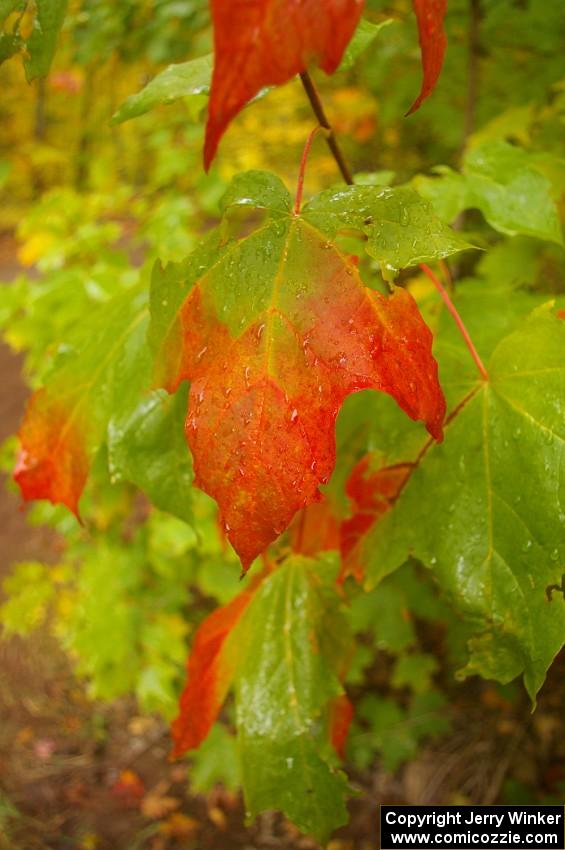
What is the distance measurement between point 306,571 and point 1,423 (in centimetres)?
563

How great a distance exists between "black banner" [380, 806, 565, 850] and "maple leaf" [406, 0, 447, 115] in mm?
1610

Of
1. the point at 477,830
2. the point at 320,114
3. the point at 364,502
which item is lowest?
the point at 477,830

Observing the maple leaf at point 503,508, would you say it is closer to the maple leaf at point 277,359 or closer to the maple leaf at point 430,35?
the maple leaf at point 277,359

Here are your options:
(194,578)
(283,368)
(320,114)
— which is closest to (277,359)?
(283,368)

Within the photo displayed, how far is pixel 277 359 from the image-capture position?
27.2 inches

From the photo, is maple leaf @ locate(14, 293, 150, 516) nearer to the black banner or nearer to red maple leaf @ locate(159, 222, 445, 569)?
red maple leaf @ locate(159, 222, 445, 569)

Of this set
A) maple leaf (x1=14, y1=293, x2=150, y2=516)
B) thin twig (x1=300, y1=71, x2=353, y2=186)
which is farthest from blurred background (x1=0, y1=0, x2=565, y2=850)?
maple leaf (x1=14, y1=293, x2=150, y2=516)

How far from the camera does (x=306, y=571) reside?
43.6 inches

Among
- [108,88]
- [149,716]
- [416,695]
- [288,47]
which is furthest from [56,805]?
[108,88]

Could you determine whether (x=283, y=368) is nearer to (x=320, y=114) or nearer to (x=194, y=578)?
(x=320, y=114)

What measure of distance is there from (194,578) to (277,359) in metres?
2.43

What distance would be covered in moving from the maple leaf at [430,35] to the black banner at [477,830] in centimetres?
161

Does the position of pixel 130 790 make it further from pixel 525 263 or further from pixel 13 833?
Answer: pixel 525 263

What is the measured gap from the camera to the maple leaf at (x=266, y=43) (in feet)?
1.58
